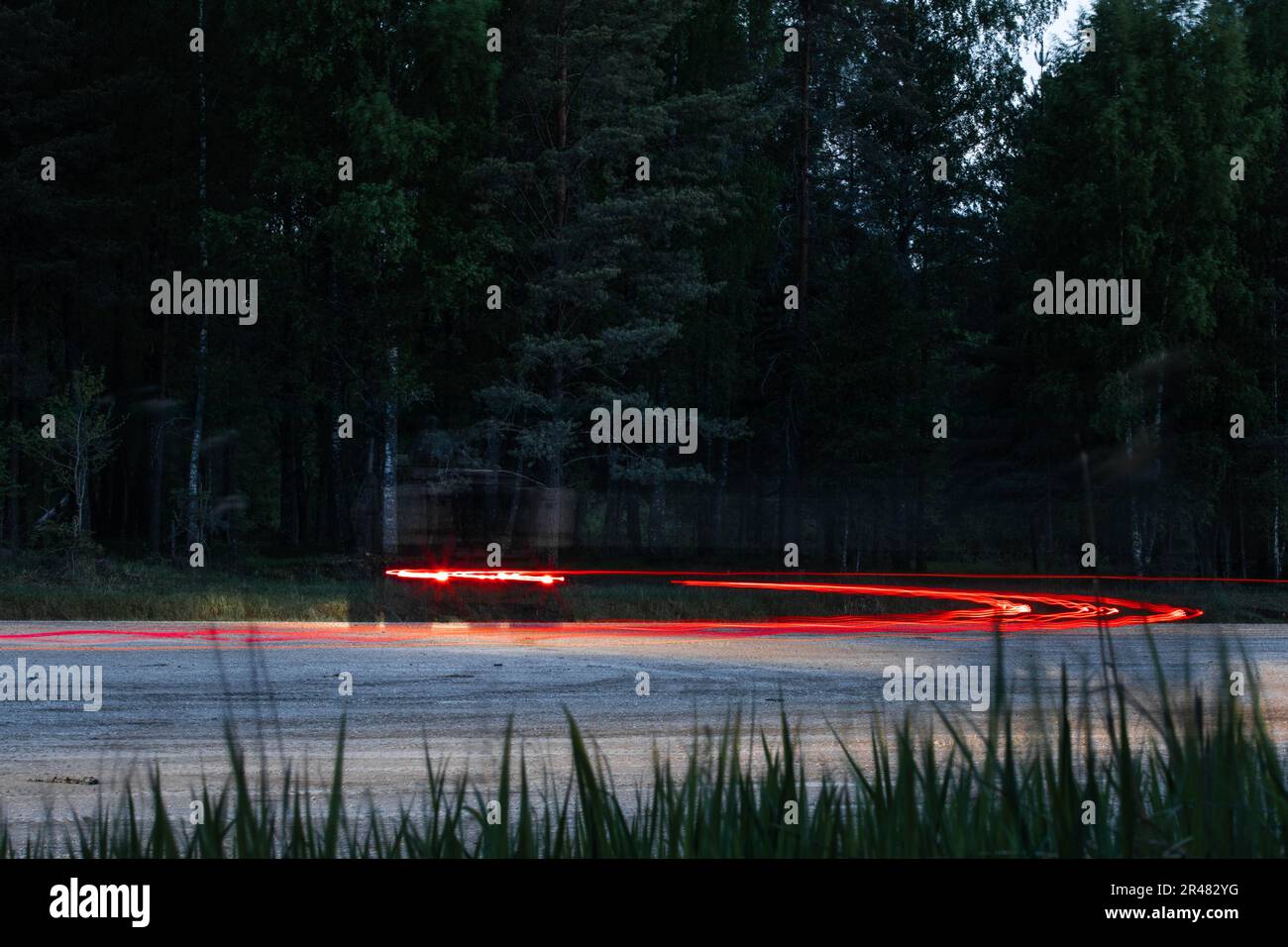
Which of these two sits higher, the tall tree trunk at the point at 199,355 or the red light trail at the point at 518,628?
the tall tree trunk at the point at 199,355

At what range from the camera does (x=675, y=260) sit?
44.0m

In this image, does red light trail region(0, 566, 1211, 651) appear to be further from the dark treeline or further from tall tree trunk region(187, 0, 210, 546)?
tall tree trunk region(187, 0, 210, 546)

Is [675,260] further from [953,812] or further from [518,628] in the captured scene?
[953,812]

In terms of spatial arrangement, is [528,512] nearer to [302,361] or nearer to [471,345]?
[471,345]

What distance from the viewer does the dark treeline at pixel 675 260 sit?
140 feet

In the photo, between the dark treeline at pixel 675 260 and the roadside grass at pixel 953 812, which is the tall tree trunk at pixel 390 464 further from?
the roadside grass at pixel 953 812

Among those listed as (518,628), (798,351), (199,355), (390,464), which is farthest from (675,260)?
(518,628)

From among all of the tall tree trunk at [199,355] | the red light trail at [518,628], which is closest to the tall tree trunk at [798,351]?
the tall tree trunk at [199,355]

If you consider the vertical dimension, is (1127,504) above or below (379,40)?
below

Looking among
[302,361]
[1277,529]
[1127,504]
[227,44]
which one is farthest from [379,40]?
[1277,529]

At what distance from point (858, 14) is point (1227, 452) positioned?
17.7m

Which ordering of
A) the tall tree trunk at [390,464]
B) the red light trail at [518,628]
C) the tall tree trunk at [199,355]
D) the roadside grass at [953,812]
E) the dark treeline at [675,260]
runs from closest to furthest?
the roadside grass at [953,812] < the red light trail at [518,628] < the tall tree trunk at [390,464] < the dark treeline at [675,260] < the tall tree trunk at [199,355]

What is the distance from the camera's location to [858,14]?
2085 inches
